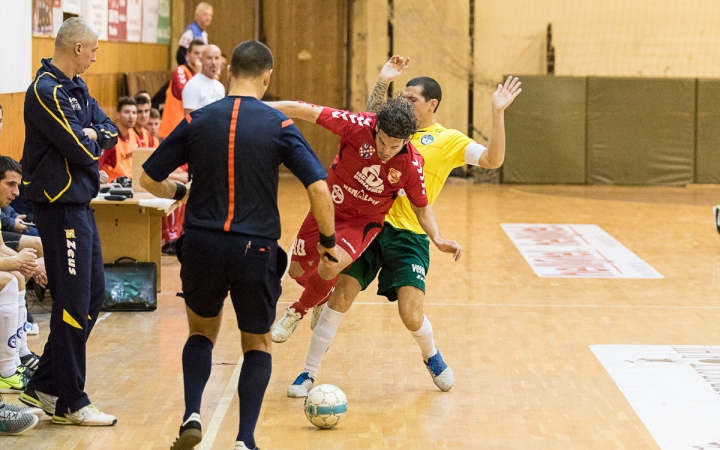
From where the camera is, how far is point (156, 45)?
57.6ft

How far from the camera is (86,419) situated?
17.1ft

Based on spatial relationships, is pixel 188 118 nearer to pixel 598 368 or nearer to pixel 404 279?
pixel 404 279

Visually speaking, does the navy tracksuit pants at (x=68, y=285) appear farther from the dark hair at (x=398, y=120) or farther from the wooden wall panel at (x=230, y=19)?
the wooden wall panel at (x=230, y=19)

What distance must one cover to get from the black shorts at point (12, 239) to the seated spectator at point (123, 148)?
8.42 feet

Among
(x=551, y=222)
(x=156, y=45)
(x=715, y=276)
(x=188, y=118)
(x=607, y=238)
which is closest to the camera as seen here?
(x=188, y=118)

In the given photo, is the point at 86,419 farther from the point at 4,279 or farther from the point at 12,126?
the point at 12,126

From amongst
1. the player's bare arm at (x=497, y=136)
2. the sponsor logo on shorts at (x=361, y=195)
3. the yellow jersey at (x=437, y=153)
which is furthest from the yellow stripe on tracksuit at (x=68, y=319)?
the player's bare arm at (x=497, y=136)

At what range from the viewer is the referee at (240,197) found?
4.31 m

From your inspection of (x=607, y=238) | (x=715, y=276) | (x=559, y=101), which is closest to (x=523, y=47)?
(x=559, y=101)

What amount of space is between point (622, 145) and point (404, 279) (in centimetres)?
1372

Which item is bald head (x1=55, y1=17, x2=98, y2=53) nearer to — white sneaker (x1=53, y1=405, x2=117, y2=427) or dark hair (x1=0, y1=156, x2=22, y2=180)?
dark hair (x1=0, y1=156, x2=22, y2=180)

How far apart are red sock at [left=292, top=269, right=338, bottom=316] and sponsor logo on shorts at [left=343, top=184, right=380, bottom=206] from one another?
1.77 feet

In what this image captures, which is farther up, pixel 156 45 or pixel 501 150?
pixel 156 45

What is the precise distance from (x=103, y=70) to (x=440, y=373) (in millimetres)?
9195
